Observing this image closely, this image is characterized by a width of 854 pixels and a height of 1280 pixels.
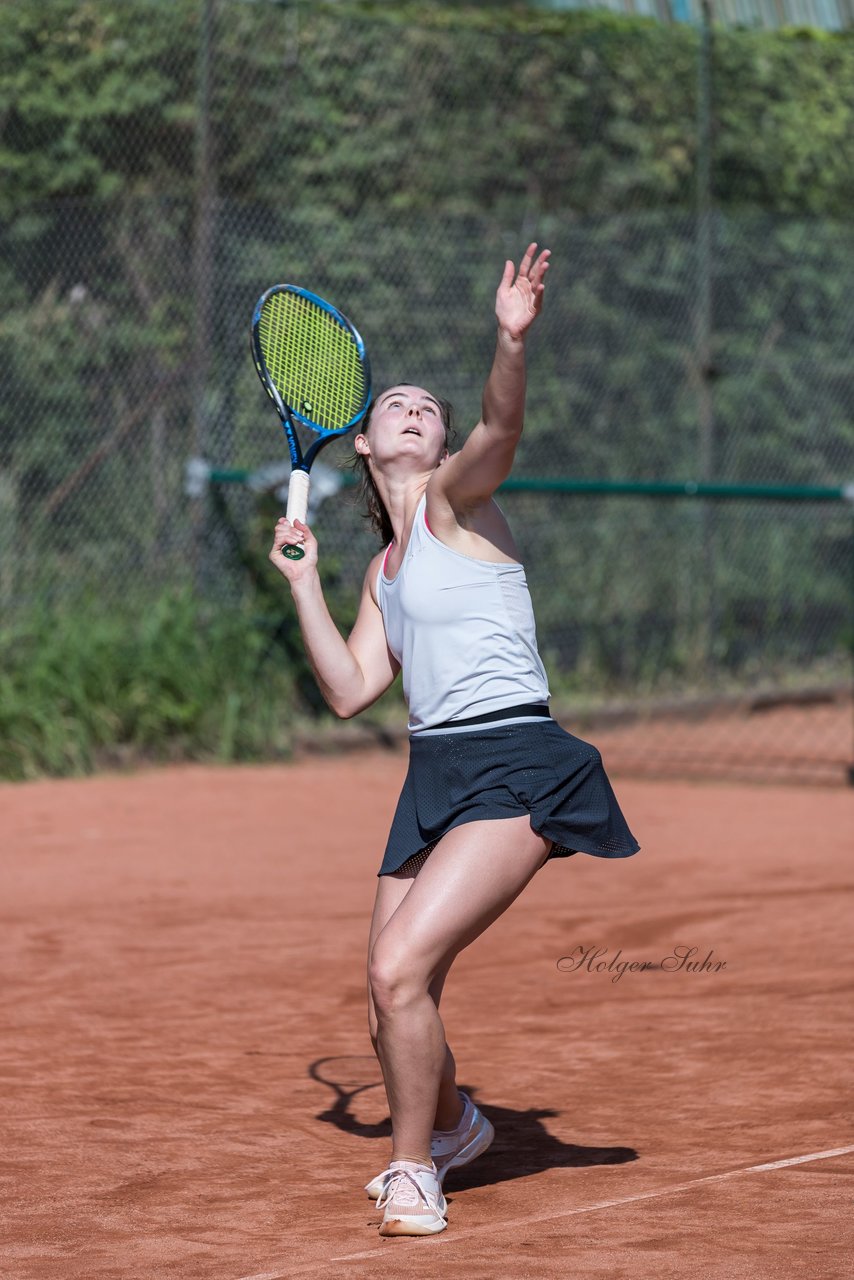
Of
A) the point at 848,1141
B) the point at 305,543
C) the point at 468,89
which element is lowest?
the point at 848,1141

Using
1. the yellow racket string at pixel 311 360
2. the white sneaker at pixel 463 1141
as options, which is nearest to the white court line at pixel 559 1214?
the white sneaker at pixel 463 1141

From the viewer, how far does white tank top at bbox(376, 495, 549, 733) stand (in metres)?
3.60

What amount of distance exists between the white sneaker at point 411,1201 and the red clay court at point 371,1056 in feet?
0.17

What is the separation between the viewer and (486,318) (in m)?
11.1

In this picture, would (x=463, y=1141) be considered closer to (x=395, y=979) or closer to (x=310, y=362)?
(x=395, y=979)

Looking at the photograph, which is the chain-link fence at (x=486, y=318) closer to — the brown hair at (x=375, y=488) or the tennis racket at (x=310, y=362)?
the tennis racket at (x=310, y=362)

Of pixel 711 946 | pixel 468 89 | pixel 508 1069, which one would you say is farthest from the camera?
pixel 468 89

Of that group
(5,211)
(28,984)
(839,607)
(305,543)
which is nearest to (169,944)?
(28,984)

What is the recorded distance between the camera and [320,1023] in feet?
16.6

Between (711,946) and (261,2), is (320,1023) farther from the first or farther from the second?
(261,2)

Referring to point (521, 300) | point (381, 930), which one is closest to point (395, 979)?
point (381, 930)

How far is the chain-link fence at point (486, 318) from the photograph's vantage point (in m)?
9.85

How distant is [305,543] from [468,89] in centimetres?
788
